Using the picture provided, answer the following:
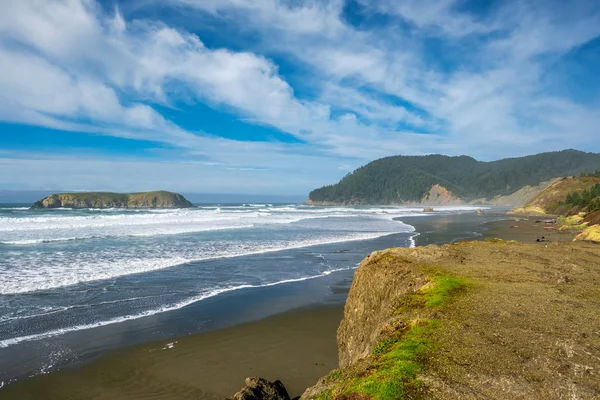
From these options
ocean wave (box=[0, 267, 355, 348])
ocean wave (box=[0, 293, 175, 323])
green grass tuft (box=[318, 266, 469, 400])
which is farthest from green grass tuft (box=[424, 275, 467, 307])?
ocean wave (box=[0, 293, 175, 323])

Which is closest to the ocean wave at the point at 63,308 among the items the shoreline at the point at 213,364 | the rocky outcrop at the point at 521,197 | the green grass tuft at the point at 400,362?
the shoreline at the point at 213,364

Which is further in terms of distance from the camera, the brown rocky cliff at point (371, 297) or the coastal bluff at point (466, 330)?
the brown rocky cliff at point (371, 297)

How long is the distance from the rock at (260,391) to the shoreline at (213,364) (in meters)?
1.30

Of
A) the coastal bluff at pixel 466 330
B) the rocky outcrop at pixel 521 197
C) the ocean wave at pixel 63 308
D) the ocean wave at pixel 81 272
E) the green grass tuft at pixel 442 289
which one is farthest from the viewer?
the rocky outcrop at pixel 521 197

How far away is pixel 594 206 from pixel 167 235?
46.5m

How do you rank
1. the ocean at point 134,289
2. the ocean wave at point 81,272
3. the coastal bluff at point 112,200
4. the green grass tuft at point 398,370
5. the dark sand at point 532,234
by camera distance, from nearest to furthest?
1. the green grass tuft at point 398,370
2. the ocean at point 134,289
3. the ocean wave at point 81,272
4. the dark sand at point 532,234
5. the coastal bluff at point 112,200

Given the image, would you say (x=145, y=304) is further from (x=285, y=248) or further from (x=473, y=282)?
(x=285, y=248)

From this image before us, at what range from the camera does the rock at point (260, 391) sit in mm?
5422

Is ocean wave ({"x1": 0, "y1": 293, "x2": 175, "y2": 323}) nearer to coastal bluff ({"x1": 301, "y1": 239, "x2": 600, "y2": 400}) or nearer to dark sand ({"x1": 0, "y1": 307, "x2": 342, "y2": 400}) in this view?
dark sand ({"x1": 0, "y1": 307, "x2": 342, "y2": 400})

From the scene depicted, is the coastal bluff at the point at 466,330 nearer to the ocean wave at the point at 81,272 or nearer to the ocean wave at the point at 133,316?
the ocean wave at the point at 133,316

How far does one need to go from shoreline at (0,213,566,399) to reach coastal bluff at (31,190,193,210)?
115678mm

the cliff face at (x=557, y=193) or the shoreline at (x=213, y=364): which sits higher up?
the cliff face at (x=557, y=193)

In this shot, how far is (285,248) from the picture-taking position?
82.8 feet

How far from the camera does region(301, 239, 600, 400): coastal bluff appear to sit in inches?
152
